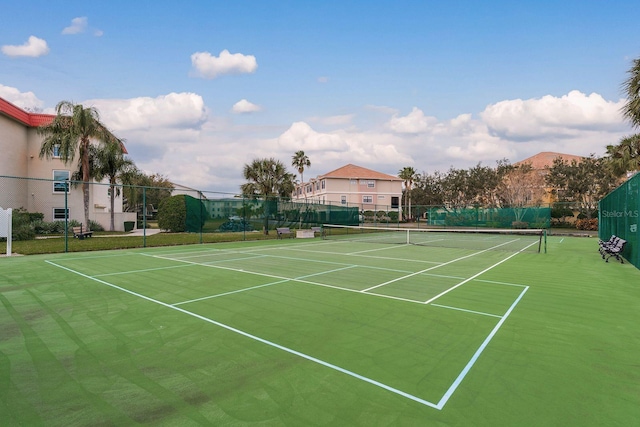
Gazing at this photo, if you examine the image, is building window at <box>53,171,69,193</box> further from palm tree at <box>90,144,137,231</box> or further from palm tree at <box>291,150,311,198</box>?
palm tree at <box>291,150,311,198</box>

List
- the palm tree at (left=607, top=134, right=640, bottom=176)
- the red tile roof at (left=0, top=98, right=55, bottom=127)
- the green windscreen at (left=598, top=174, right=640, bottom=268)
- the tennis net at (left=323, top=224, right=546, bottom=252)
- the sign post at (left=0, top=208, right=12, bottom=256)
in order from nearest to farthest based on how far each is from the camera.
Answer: the green windscreen at (left=598, top=174, right=640, bottom=268), the sign post at (left=0, top=208, right=12, bottom=256), the tennis net at (left=323, top=224, right=546, bottom=252), the palm tree at (left=607, top=134, right=640, bottom=176), the red tile roof at (left=0, top=98, right=55, bottom=127)

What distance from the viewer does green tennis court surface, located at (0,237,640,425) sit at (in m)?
2.93

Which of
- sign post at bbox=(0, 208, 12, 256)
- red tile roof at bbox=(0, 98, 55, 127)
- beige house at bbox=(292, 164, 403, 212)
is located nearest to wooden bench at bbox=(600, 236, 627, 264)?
sign post at bbox=(0, 208, 12, 256)

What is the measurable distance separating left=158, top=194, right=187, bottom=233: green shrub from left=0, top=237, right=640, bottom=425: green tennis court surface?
21.2 m

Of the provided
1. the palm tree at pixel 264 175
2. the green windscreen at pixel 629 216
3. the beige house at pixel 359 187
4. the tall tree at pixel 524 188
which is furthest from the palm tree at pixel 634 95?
the beige house at pixel 359 187

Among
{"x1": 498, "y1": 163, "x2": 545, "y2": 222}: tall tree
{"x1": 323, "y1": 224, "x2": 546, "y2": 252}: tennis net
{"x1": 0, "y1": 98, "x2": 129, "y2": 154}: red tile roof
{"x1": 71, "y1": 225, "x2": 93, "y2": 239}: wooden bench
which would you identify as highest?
{"x1": 0, "y1": 98, "x2": 129, "y2": 154}: red tile roof

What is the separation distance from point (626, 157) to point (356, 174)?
150 ft

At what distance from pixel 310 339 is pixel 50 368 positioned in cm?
276

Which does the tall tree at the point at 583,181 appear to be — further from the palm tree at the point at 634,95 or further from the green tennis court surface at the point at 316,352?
the green tennis court surface at the point at 316,352

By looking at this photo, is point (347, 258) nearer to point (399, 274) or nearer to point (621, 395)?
point (399, 274)

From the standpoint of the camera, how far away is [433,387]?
10.9ft

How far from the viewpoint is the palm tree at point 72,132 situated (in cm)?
2372

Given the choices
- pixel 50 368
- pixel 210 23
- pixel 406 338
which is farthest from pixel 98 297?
pixel 210 23

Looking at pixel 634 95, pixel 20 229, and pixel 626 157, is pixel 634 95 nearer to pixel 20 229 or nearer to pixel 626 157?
pixel 626 157
